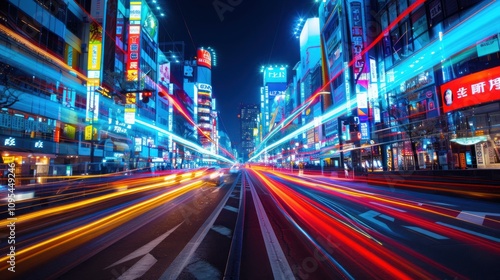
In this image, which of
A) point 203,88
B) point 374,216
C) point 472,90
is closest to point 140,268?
point 374,216

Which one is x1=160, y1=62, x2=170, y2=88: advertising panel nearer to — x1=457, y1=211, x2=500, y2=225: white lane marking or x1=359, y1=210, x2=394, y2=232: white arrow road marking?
x1=359, y1=210, x2=394, y2=232: white arrow road marking

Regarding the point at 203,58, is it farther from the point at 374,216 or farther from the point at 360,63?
the point at 374,216

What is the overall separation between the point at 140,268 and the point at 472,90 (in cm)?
2521

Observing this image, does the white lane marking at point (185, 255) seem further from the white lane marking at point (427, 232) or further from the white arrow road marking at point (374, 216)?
the white lane marking at point (427, 232)

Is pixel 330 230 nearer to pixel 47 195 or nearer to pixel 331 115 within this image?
pixel 47 195

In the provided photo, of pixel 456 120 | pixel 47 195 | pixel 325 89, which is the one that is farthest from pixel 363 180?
pixel 325 89

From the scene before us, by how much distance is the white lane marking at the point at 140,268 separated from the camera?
15.6ft

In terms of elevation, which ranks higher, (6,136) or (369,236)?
(6,136)

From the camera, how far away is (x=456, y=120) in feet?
78.9

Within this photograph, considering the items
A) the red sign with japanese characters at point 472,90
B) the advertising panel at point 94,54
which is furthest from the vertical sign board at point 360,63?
the advertising panel at point 94,54

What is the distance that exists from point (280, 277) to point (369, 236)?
3.55 meters

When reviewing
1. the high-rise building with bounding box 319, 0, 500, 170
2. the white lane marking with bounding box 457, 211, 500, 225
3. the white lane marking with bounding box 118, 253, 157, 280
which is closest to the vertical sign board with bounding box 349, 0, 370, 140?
the high-rise building with bounding box 319, 0, 500, 170

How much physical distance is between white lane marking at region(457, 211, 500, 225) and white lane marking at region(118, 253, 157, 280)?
907 cm

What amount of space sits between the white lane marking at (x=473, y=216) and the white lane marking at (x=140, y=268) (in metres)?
9.07
